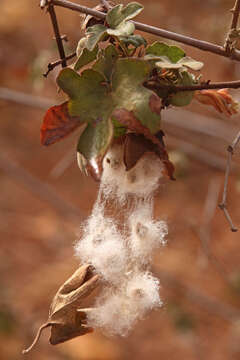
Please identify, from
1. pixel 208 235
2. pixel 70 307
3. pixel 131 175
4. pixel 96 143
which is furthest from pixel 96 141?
pixel 208 235

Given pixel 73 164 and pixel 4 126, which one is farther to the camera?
pixel 4 126

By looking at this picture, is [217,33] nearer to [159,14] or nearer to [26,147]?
[159,14]

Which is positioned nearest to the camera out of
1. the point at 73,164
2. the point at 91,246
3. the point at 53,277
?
the point at 91,246

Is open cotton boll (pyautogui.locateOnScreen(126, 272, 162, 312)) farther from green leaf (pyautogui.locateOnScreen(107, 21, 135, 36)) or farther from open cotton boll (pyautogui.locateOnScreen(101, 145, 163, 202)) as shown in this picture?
green leaf (pyautogui.locateOnScreen(107, 21, 135, 36))

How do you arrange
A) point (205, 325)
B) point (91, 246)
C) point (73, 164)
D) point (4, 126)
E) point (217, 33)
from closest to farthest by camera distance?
point (91, 246)
point (217, 33)
point (205, 325)
point (73, 164)
point (4, 126)

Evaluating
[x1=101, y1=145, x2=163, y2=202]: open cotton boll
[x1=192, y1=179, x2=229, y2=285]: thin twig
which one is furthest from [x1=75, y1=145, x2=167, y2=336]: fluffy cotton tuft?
[x1=192, y1=179, x2=229, y2=285]: thin twig

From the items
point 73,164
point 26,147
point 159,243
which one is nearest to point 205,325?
point 73,164
